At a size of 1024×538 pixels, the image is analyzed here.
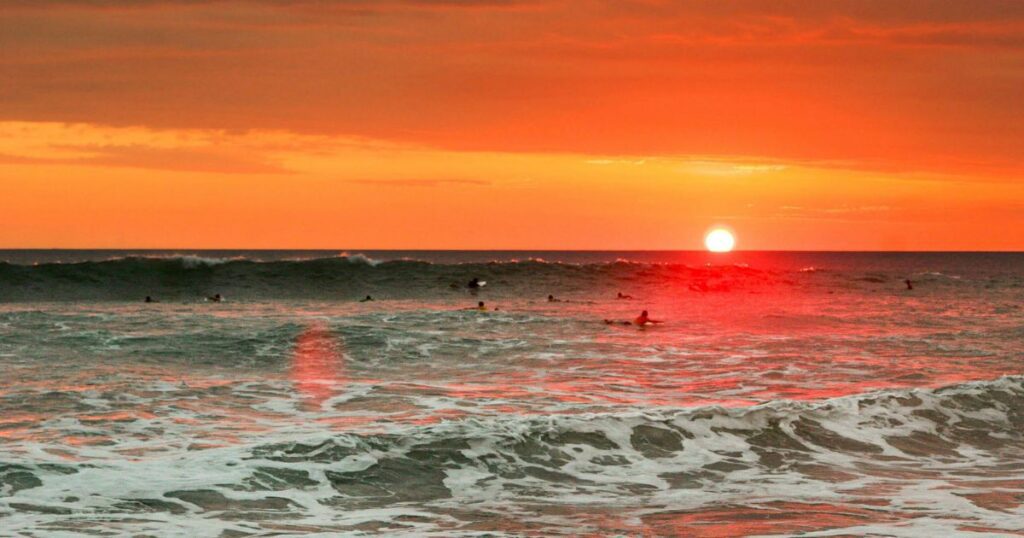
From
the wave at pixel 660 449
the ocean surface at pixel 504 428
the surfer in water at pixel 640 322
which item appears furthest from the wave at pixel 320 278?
the wave at pixel 660 449

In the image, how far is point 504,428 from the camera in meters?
16.9

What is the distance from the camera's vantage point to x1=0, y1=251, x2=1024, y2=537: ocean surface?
12953mm

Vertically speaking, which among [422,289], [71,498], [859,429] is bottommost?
[71,498]

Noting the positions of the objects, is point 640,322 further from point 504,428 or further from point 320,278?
point 320,278

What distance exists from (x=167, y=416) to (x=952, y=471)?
12.8m

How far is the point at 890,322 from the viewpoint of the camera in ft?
140

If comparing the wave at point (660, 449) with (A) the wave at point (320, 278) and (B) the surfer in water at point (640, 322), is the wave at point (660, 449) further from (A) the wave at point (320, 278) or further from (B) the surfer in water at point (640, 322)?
(A) the wave at point (320, 278)

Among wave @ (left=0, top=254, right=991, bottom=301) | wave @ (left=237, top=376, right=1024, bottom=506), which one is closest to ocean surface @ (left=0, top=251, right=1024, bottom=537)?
wave @ (left=237, top=376, right=1024, bottom=506)

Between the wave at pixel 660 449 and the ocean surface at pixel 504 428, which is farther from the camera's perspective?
the wave at pixel 660 449

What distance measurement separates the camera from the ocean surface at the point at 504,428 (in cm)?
1295

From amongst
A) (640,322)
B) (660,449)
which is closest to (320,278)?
(640,322)

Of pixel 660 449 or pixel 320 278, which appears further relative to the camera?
pixel 320 278

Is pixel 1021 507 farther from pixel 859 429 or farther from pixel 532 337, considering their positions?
pixel 532 337

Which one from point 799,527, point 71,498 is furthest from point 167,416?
point 799,527
